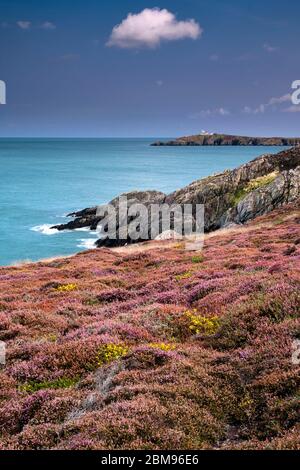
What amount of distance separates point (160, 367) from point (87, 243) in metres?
68.7

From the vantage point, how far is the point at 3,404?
1065 cm

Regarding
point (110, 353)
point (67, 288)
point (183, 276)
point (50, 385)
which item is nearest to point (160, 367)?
point (110, 353)

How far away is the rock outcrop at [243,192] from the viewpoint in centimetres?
6269

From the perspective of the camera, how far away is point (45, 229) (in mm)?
91000

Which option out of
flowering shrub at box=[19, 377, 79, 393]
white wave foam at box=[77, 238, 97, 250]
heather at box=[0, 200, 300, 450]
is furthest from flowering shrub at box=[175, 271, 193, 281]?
white wave foam at box=[77, 238, 97, 250]

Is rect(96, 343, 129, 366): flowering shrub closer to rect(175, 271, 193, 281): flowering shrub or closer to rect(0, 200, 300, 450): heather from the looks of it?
rect(0, 200, 300, 450): heather

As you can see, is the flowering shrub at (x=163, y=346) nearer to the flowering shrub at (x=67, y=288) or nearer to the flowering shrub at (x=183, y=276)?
the flowering shrub at (x=183, y=276)

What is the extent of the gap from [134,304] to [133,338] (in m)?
4.85

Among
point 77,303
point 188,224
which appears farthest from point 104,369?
point 188,224

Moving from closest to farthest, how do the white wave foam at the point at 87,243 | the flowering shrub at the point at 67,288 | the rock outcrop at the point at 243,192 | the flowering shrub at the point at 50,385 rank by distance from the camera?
the flowering shrub at the point at 50,385 → the flowering shrub at the point at 67,288 → the rock outcrop at the point at 243,192 → the white wave foam at the point at 87,243

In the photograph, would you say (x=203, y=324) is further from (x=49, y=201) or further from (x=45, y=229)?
(x=49, y=201)

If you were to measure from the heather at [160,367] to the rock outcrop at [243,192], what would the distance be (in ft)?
144

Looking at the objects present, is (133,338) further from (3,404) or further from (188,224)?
(188,224)

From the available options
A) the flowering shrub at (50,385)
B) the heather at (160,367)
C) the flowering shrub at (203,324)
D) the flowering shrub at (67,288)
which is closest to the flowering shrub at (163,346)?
the heather at (160,367)
